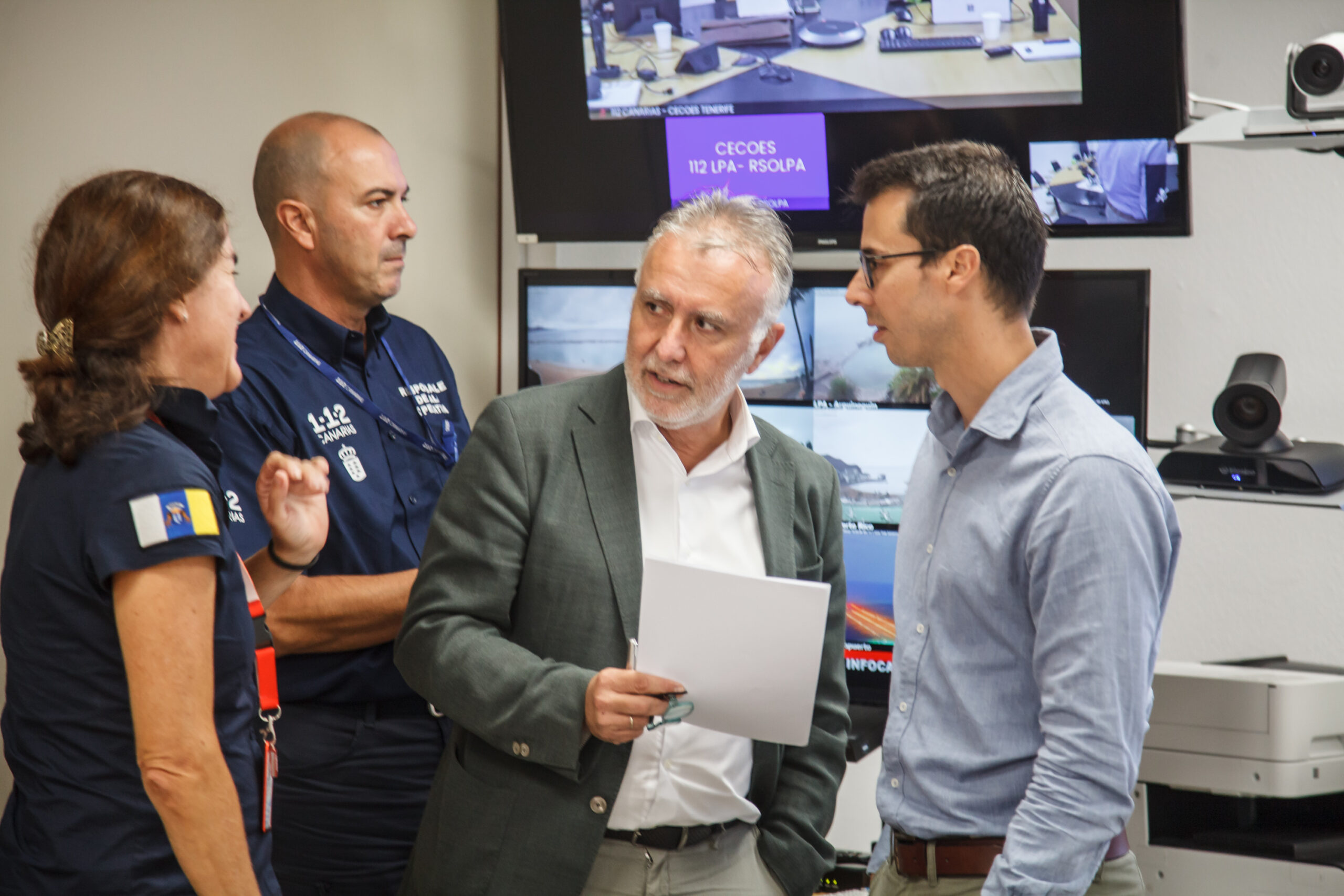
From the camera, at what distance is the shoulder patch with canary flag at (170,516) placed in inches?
53.1

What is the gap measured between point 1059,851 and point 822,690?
0.61 meters

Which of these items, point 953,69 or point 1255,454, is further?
point 953,69

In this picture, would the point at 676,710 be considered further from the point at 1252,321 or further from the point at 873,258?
the point at 1252,321

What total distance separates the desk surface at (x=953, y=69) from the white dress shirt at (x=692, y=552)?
1.37 metres

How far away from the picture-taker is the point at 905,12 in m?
2.95

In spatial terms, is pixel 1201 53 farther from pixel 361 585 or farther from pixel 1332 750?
pixel 361 585

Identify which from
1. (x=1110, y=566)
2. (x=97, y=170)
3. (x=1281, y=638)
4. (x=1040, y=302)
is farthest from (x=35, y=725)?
(x=1281, y=638)

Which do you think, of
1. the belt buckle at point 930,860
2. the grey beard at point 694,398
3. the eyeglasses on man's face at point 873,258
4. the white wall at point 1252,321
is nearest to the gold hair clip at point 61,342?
the grey beard at point 694,398

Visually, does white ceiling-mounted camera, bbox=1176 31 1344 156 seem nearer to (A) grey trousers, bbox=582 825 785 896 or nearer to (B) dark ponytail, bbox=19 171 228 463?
(A) grey trousers, bbox=582 825 785 896

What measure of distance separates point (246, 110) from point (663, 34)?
1098 mm

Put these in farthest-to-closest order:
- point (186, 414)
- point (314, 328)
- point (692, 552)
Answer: point (314, 328)
point (692, 552)
point (186, 414)

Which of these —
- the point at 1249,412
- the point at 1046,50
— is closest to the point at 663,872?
the point at 1249,412

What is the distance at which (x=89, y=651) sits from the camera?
4.53 feet

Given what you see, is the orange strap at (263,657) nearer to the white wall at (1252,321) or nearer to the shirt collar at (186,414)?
the shirt collar at (186,414)
